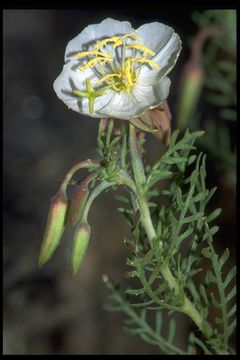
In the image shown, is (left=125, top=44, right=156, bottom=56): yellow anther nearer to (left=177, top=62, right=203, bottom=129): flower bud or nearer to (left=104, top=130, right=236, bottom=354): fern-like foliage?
(left=104, top=130, right=236, bottom=354): fern-like foliage

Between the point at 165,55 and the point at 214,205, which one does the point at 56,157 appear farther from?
the point at 165,55

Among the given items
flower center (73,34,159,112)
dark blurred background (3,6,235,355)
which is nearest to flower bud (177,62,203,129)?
flower center (73,34,159,112)

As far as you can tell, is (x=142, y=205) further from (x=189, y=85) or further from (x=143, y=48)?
(x=189, y=85)

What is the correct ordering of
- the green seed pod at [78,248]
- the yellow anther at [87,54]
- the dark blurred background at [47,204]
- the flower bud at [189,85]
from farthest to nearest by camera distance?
the dark blurred background at [47,204]
the flower bud at [189,85]
the yellow anther at [87,54]
the green seed pod at [78,248]

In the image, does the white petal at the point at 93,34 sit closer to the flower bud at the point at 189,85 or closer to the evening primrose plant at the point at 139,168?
the evening primrose plant at the point at 139,168

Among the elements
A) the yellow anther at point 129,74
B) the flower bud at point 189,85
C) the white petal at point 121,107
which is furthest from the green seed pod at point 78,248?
the flower bud at point 189,85

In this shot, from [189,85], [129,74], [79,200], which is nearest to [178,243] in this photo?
[79,200]
